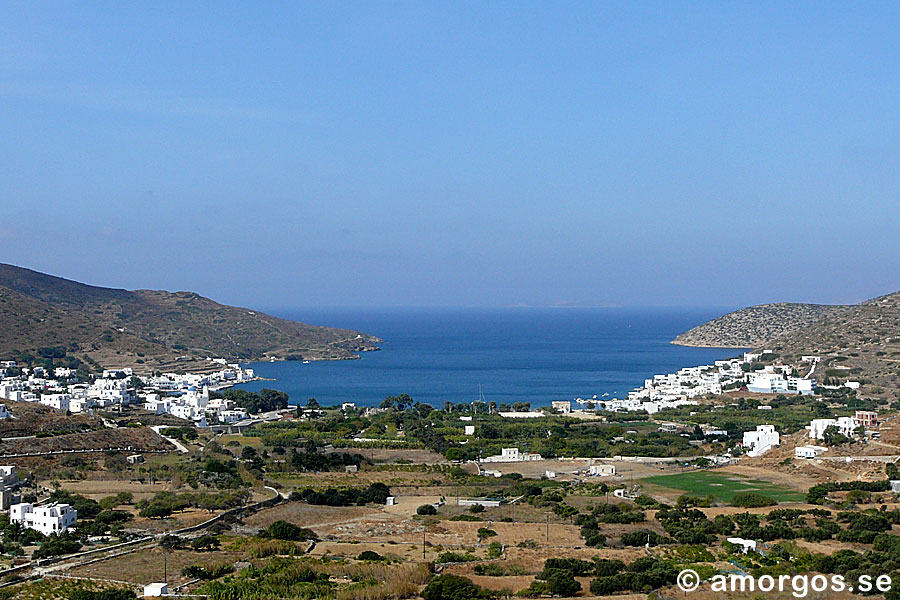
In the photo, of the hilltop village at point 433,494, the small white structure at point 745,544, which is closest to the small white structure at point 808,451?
the hilltop village at point 433,494

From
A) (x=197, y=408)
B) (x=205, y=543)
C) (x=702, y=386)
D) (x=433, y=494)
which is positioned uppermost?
(x=702, y=386)

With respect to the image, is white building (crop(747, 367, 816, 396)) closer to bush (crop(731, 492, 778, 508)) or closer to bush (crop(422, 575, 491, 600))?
bush (crop(731, 492, 778, 508))

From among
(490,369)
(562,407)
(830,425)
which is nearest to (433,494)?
(830,425)

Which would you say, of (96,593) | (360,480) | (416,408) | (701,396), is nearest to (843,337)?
(701,396)

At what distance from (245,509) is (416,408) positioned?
2719 cm

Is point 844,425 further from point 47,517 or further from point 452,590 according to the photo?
point 47,517

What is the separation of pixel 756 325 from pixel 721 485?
84010 millimetres

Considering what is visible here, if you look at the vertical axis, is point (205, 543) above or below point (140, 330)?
below

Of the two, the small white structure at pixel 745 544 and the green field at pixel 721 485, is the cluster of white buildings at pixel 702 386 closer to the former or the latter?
the green field at pixel 721 485

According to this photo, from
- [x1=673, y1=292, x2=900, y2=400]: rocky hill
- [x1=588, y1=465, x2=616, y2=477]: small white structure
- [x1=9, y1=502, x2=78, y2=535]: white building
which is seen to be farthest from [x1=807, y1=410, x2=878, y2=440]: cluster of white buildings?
[x1=9, y1=502, x2=78, y2=535]: white building

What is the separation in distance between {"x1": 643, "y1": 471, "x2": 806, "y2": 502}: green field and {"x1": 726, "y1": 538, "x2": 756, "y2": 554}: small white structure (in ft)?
22.0

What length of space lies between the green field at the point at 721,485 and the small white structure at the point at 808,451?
12.8 feet

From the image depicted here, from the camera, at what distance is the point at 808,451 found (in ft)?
120

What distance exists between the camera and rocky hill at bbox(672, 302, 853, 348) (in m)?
107
